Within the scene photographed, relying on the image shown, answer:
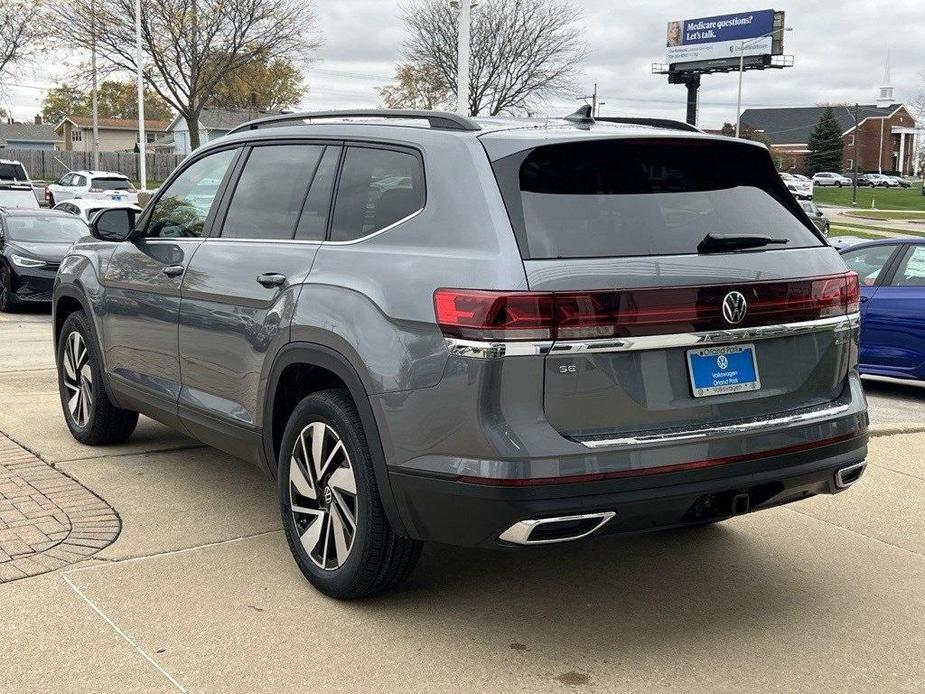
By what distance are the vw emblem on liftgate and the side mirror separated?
3.41 m

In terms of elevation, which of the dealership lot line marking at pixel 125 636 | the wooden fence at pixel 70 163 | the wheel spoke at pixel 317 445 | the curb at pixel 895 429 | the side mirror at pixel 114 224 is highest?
the wooden fence at pixel 70 163

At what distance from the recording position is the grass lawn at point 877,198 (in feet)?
226

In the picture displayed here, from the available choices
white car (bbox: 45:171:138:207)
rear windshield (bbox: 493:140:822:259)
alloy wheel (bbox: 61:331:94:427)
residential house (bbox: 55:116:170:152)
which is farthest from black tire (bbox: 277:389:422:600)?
residential house (bbox: 55:116:170:152)

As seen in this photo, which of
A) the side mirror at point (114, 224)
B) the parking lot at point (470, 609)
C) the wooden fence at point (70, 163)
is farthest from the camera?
the wooden fence at point (70, 163)

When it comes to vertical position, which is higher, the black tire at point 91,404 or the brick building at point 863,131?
the brick building at point 863,131

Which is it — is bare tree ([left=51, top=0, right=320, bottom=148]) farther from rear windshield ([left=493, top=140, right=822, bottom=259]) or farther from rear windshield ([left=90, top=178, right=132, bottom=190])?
rear windshield ([left=493, top=140, right=822, bottom=259])

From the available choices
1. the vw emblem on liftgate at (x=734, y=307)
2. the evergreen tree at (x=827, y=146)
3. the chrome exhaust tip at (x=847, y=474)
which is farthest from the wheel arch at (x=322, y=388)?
the evergreen tree at (x=827, y=146)

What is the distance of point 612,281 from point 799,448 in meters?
0.98

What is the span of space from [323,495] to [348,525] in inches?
7.3

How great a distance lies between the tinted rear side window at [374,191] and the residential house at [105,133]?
313ft

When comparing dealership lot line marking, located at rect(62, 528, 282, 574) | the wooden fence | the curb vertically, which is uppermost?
the wooden fence

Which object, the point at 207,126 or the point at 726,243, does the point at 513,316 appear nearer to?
the point at 726,243

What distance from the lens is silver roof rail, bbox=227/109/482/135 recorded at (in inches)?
158

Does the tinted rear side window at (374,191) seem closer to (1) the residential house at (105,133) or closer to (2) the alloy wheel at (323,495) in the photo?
(2) the alloy wheel at (323,495)
